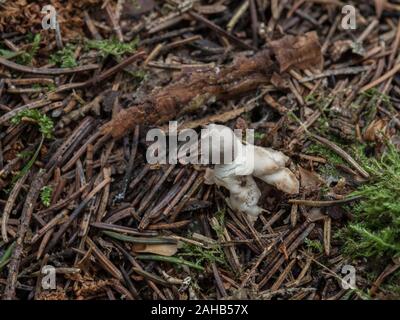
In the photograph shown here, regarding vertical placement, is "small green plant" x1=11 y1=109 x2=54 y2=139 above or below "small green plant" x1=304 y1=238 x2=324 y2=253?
above

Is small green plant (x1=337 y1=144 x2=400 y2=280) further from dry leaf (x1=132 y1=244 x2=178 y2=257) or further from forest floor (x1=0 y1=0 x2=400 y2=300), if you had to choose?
dry leaf (x1=132 y1=244 x2=178 y2=257)

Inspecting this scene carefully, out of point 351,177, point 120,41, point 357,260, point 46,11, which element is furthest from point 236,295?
point 46,11

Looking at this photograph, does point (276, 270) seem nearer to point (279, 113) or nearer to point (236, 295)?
point (236, 295)

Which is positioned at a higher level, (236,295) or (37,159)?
(37,159)

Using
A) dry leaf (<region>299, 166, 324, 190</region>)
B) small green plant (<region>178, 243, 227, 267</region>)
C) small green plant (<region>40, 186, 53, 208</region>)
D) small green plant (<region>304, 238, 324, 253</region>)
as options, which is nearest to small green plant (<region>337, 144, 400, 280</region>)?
small green plant (<region>304, 238, 324, 253</region>)

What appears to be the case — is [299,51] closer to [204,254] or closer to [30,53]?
[204,254]
